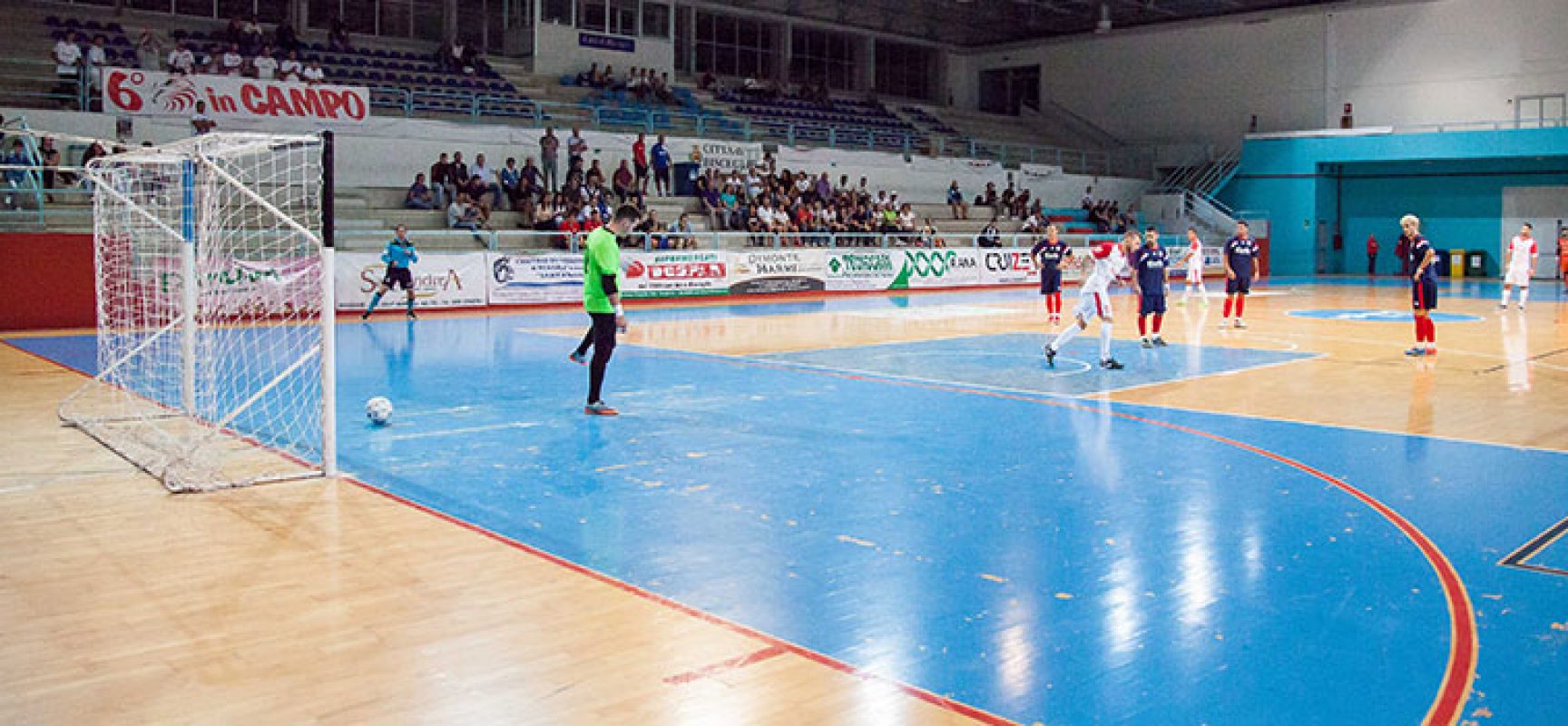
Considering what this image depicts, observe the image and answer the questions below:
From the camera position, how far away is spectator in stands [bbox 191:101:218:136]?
25125mm

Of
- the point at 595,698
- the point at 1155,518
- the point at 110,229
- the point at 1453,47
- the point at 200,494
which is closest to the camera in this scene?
the point at 595,698

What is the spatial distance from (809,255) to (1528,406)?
71.5 ft

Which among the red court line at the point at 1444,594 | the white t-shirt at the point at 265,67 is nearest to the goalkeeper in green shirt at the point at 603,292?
the red court line at the point at 1444,594

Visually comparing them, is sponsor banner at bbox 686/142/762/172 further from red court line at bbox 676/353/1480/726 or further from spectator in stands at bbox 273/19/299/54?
red court line at bbox 676/353/1480/726

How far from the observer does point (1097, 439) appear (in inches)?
415

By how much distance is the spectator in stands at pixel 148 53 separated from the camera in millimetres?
27656

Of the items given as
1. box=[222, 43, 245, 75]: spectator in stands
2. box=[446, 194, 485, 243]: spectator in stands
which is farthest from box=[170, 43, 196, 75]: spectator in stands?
box=[446, 194, 485, 243]: spectator in stands

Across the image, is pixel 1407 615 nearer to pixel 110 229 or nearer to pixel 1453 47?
pixel 110 229

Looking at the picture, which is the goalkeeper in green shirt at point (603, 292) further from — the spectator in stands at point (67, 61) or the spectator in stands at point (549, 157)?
the spectator in stands at point (549, 157)

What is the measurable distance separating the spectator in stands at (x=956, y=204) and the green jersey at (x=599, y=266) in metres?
30.6

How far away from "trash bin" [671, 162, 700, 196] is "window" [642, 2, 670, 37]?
9.09 metres

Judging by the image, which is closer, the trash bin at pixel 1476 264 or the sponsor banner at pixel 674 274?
the sponsor banner at pixel 674 274

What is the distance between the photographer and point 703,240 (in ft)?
104

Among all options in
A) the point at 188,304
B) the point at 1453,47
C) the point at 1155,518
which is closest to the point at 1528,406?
the point at 1155,518
